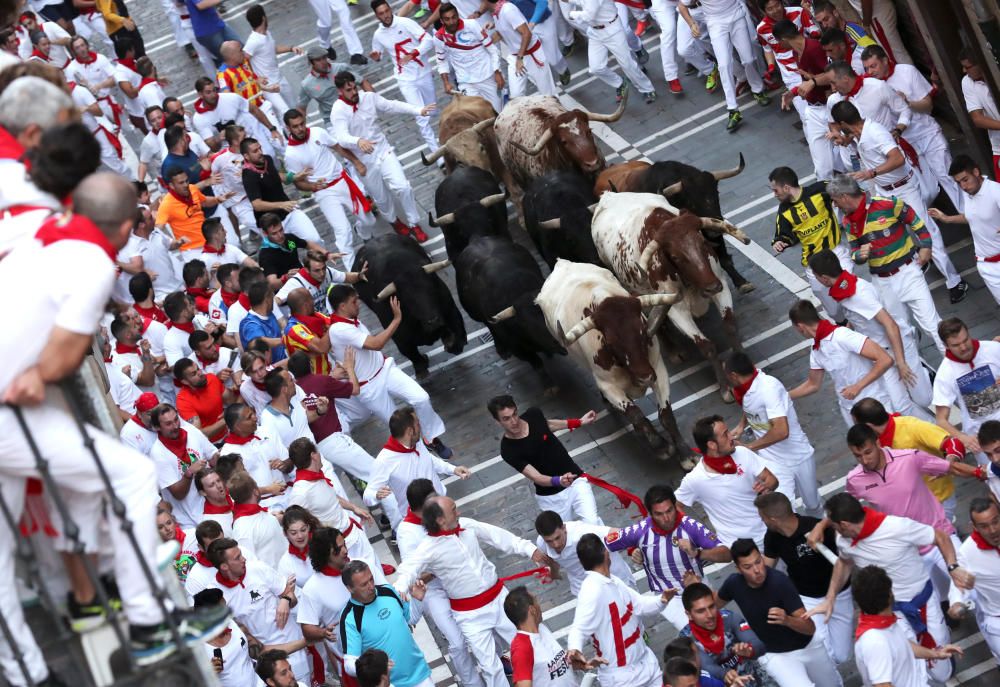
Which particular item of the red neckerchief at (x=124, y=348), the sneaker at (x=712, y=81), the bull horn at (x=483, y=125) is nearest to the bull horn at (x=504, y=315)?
the red neckerchief at (x=124, y=348)

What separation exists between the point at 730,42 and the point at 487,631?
10.1 meters

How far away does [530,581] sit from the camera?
Result: 14.1 m

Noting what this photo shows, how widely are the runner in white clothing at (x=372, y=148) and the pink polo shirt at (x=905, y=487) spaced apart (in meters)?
9.34

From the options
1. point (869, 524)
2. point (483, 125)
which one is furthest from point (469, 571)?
point (483, 125)

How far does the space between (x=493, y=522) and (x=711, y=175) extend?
15.1 feet

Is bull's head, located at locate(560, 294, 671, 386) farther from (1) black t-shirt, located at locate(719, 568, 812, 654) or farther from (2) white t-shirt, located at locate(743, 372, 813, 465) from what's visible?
(1) black t-shirt, located at locate(719, 568, 812, 654)

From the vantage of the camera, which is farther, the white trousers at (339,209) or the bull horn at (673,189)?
the white trousers at (339,209)

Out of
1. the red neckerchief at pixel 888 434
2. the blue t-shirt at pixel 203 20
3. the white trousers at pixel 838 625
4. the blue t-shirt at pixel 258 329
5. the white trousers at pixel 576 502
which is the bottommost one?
the white trousers at pixel 838 625

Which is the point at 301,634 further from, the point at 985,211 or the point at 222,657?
the point at 985,211

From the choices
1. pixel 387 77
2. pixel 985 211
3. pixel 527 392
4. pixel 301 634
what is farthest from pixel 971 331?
pixel 387 77

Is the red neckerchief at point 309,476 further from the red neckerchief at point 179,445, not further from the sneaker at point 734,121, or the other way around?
the sneaker at point 734,121

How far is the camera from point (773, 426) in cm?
1248

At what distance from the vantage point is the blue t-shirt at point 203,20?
2466 cm

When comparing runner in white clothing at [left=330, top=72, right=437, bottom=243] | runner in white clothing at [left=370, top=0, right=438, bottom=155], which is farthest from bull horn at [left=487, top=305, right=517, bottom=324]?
runner in white clothing at [left=370, top=0, right=438, bottom=155]
